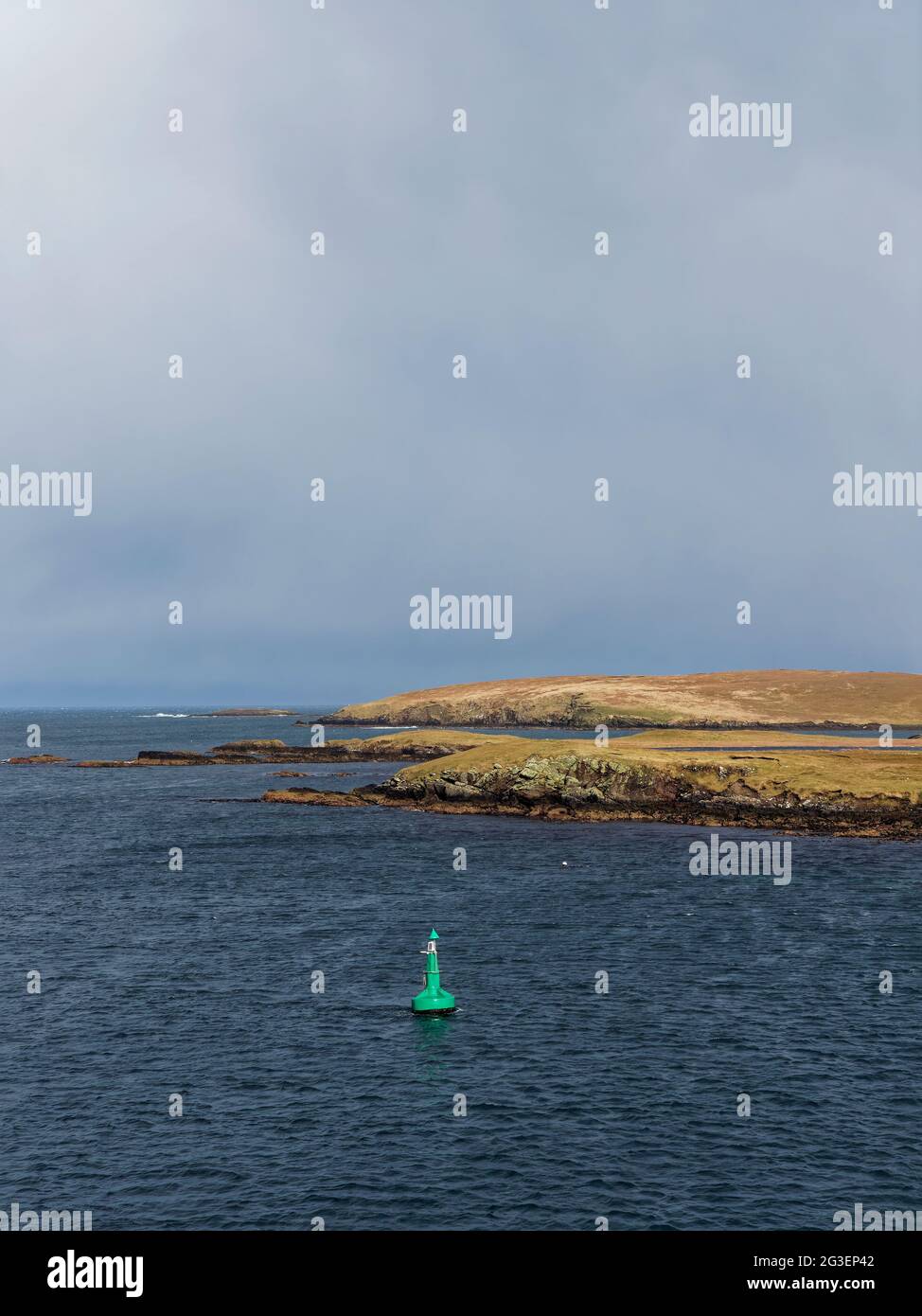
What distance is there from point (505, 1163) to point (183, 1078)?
11.7 metres

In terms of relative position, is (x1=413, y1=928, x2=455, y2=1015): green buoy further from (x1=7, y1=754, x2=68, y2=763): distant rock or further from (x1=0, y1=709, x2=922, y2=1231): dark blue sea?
(x1=7, y1=754, x2=68, y2=763): distant rock

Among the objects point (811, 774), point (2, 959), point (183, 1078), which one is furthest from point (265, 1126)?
point (811, 774)

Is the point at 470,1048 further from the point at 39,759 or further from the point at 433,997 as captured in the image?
the point at 39,759

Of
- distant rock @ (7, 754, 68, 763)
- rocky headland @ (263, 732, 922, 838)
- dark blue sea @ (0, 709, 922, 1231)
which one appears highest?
distant rock @ (7, 754, 68, 763)

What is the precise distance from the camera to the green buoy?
39188mm

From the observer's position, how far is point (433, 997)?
129 ft

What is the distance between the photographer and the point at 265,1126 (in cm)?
2970

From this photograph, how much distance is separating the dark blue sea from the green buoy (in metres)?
0.67

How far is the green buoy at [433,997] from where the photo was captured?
129 ft

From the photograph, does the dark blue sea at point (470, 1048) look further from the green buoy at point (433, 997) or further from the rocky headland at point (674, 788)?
the rocky headland at point (674, 788)

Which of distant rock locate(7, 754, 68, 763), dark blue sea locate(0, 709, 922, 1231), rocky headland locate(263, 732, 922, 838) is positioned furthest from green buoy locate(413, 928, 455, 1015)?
distant rock locate(7, 754, 68, 763)
